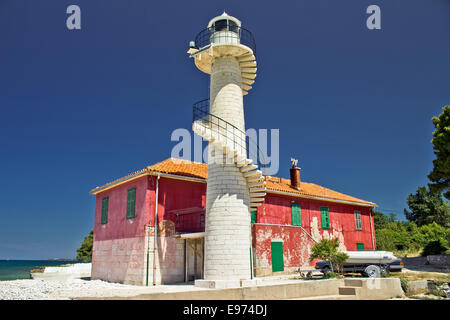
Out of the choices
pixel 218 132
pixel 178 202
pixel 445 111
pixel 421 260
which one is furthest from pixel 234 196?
pixel 421 260

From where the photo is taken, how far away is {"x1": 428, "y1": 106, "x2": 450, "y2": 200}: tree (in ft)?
59.2

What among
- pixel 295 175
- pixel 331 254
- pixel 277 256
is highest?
pixel 295 175

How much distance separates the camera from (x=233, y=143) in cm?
1455

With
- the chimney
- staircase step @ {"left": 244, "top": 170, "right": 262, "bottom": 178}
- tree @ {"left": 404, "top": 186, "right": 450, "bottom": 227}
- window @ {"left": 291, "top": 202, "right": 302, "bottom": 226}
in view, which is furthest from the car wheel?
tree @ {"left": 404, "top": 186, "right": 450, "bottom": 227}

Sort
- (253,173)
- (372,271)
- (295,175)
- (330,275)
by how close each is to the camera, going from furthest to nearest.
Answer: (295,175)
(372,271)
(330,275)
(253,173)

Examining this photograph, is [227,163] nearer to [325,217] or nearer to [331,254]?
[331,254]

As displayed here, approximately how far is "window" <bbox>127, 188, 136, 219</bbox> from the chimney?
11188 millimetres

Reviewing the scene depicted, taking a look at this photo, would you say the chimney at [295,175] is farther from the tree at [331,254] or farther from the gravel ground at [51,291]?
the gravel ground at [51,291]

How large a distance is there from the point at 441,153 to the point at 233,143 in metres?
11.8

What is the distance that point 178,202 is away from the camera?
1706 cm

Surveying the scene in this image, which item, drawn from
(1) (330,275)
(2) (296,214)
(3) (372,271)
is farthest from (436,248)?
(1) (330,275)

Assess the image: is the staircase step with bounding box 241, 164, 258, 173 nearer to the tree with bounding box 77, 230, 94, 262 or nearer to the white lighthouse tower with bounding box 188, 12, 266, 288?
the white lighthouse tower with bounding box 188, 12, 266, 288

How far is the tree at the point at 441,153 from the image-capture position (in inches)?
711
